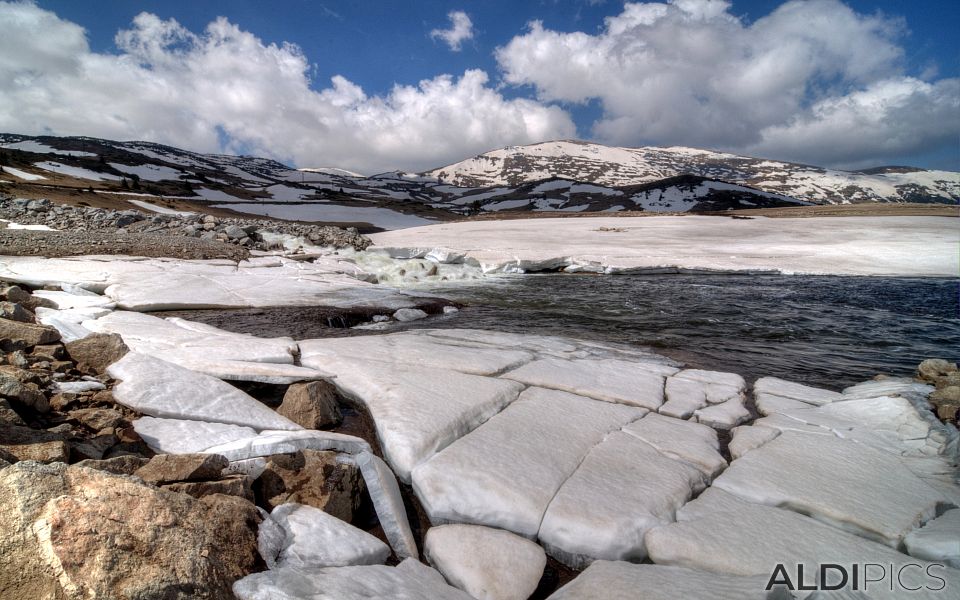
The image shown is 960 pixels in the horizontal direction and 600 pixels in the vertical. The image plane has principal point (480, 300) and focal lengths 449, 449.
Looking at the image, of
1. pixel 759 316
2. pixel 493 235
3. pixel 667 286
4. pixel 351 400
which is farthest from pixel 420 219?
pixel 351 400

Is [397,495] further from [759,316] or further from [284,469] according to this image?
[759,316]

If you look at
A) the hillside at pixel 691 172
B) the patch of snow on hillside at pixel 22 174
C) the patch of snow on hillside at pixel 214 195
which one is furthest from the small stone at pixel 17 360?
the hillside at pixel 691 172

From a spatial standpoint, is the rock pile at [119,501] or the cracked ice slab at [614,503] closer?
the rock pile at [119,501]

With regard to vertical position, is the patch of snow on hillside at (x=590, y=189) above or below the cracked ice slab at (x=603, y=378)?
above

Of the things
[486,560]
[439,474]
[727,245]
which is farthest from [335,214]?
[486,560]

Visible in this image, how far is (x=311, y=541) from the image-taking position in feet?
6.33

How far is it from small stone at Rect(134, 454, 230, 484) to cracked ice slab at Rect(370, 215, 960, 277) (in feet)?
41.9

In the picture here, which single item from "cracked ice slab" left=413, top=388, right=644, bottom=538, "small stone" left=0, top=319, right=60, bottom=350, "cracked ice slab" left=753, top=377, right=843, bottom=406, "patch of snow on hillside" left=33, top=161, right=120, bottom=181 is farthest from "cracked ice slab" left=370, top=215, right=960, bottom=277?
"patch of snow on hillside" left=33, top=161, right=120, bottom=181

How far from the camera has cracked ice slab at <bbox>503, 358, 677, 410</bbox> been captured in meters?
3.74

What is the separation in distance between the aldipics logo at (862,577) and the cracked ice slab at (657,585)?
0.17 m

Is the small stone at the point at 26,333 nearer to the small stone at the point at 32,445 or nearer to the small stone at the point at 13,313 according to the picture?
the small stone at the point at 13,313

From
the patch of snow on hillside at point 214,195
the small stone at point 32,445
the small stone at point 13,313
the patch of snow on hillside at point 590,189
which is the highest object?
the patch of snow on hillside at point 590,189

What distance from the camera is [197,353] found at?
159 inches

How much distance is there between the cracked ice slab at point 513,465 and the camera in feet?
7.54
